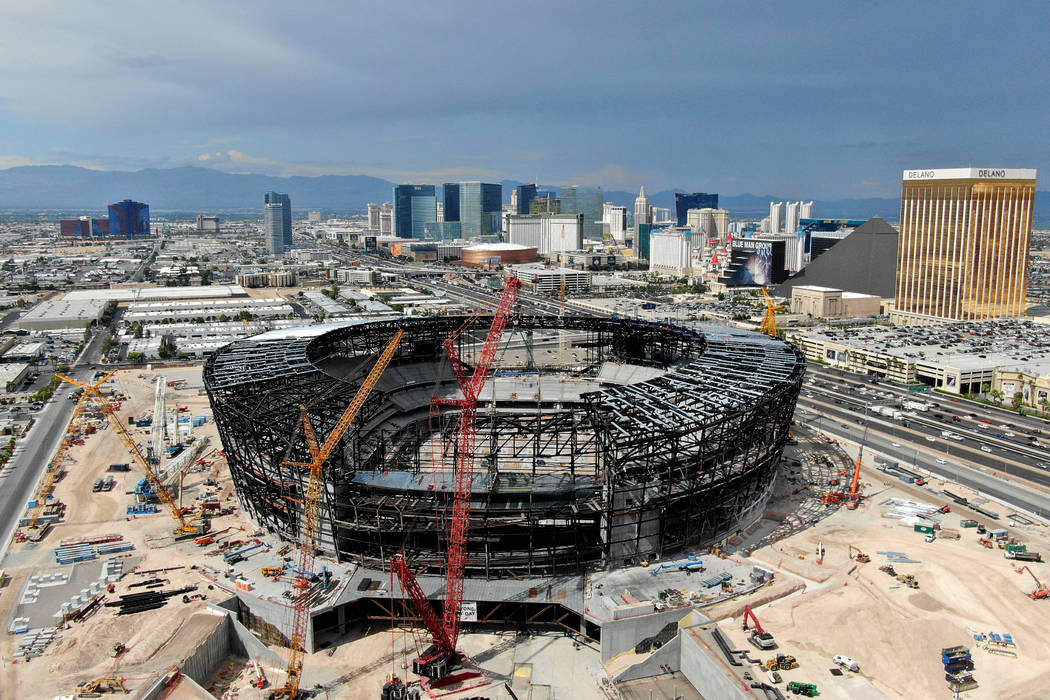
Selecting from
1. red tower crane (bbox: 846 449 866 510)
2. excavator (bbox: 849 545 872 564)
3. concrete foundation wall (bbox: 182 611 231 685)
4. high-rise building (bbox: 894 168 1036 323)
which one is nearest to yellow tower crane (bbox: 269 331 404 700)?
concrete foundation wall (bbox: 182 611 231 685)

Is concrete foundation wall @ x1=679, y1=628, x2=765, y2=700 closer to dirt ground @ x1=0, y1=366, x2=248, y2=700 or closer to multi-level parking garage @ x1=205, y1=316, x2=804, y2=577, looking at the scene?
multi-level parking garage @ x1=205, y1=316, x2=804, y2=577

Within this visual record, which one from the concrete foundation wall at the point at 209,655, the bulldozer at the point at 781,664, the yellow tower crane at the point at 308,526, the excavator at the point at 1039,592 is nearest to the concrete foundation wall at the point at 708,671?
the bulldozer at the point at 781,664

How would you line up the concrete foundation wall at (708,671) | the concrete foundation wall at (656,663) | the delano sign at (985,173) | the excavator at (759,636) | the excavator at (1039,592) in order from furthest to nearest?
the delano sign at (985,173) < the excavator at (1039,592) < the concrete foundation wall at (656,663) < the excavator at (759,636) < the concrete foundation wall at (708,671)

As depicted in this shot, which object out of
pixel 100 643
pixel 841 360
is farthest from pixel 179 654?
pixel 841 360

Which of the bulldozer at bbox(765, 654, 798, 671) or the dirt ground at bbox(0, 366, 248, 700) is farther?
the dirt ground at bbox(0, 366, 248, 700)

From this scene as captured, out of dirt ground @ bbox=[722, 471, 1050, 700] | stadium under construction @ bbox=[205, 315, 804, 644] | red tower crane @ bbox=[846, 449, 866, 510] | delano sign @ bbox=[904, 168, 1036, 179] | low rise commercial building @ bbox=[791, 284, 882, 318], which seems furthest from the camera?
low rise commercial building @ bbox=[791, 284, 882, 318]

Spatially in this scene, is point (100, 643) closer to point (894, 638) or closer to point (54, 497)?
point (54, 497)

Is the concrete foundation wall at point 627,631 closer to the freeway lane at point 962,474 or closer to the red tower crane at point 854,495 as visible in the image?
the red tower crane at point 854,495

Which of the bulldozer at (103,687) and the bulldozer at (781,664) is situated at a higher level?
the bulldozer at (781,664)
